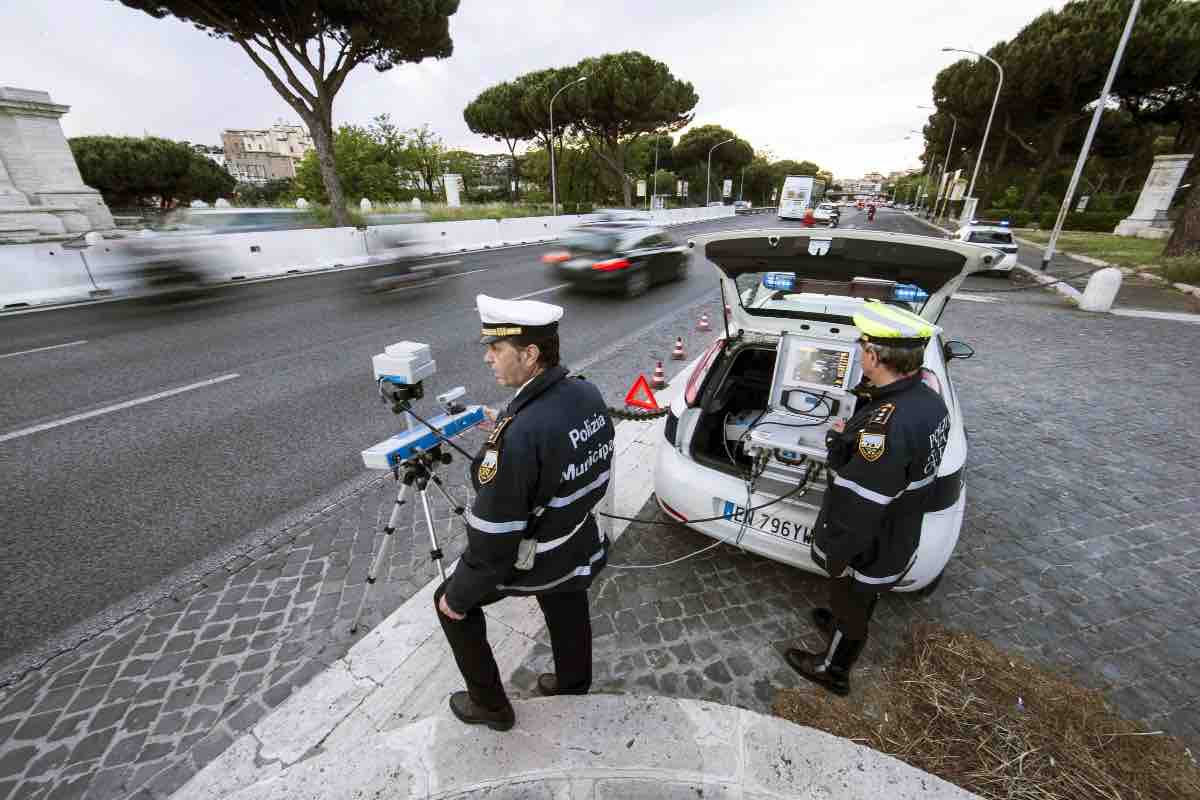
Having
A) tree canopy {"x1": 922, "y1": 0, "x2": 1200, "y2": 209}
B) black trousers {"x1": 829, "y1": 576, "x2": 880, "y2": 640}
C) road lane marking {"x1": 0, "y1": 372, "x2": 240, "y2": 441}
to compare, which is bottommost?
road lane marking {"x1": 0, "y1": 372, "x2": 240, "y2": 441}

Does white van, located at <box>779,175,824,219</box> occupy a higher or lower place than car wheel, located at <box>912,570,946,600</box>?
higher

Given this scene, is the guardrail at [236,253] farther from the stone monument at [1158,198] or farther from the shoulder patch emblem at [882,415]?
the stone monument at [1158,198]

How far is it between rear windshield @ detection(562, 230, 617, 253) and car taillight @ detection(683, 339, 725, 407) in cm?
794

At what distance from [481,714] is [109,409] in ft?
20.3

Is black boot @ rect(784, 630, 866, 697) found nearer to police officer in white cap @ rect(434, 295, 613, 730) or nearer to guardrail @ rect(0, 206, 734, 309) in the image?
police officer in white cap @ rect(434, 295, 613, 730)

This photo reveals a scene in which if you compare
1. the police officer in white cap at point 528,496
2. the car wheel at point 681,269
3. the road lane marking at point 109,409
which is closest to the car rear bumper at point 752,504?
the police officer in white cap at point 528,496

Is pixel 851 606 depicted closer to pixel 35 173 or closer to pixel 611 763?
pixel 611 763

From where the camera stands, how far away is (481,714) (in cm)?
210

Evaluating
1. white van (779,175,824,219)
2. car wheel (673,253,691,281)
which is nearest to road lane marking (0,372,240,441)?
car wheel (673,253,691,281)

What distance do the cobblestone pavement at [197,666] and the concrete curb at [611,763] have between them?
0.58m

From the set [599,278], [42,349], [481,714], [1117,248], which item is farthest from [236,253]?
[1117,248]

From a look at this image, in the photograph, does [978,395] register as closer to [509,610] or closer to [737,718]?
[737,718]

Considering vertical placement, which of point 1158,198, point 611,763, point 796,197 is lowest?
point 611,763

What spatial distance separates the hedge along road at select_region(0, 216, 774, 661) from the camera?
3.30 m
